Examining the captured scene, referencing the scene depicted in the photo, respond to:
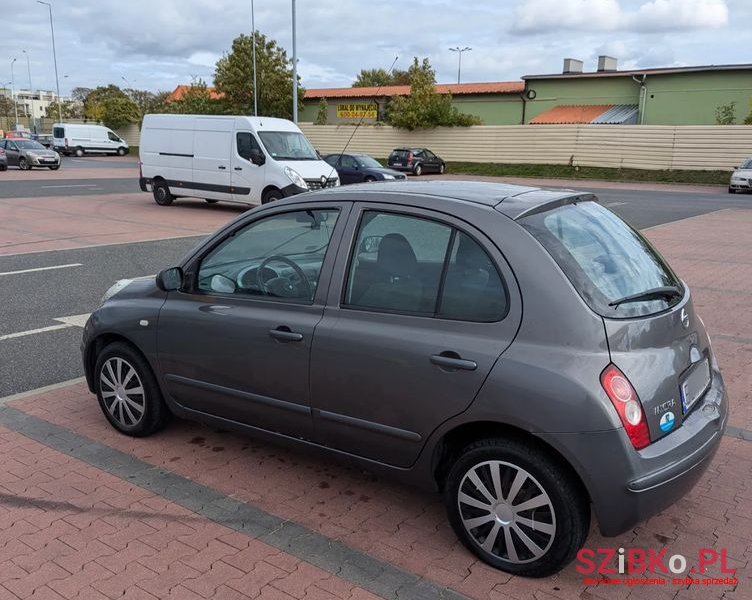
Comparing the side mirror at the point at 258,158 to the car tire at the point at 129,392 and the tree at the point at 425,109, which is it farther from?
the tree at the point at 425,109

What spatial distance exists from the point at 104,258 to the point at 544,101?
38.5 metres

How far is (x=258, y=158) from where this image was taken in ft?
53.8

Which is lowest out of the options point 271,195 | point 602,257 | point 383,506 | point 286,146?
point 383,506

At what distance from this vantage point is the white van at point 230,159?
16.4 meters

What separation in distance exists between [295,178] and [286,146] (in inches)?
54.8

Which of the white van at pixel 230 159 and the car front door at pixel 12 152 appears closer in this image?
the white van at pixel 230 159

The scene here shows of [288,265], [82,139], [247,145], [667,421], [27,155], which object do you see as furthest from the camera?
[82,139]

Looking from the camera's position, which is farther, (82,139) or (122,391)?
(82,139)

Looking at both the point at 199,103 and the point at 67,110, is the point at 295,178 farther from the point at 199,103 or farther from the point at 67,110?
the point at 67,110

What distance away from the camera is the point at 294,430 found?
358 centimetres

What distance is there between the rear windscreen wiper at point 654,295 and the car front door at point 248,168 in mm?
14001

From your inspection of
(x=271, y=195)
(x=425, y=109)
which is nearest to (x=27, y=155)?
(x=425, y=109)

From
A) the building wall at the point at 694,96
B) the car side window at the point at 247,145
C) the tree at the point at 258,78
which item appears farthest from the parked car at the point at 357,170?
the tree at the point at 258,78

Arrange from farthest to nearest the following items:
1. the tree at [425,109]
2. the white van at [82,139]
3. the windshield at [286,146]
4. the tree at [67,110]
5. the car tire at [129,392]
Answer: the tree at [67,110] < the white van at [82,139] < the tree at [425,109] < the windshield at [286,146] < the car tire at [129,392]
